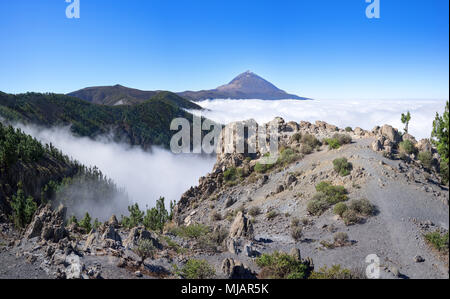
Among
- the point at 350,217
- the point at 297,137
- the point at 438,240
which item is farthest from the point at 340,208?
the point at 297,137

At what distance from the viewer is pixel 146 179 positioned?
16125cm

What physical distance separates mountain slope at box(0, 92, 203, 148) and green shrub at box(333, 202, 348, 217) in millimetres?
119142

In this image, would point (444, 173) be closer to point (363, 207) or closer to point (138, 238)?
point (363, 207)

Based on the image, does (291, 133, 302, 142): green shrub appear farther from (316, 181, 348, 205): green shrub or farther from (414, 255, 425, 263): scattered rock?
(414, 255, 425, 263): scattered rock

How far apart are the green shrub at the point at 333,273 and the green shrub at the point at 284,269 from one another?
1.45ft

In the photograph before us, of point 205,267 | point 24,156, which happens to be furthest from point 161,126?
point 205,267

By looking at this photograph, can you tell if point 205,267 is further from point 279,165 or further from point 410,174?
point 279,165

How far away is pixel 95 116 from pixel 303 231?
524ft

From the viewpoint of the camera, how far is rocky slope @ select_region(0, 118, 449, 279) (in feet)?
31.7

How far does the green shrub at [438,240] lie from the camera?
24.3 ft

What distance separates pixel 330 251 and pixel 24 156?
56.1m

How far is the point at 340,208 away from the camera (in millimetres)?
15625

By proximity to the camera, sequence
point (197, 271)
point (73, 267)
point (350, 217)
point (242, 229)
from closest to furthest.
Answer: point (73, 267), point (197, 271), point (350, 217), point (242, 229)
